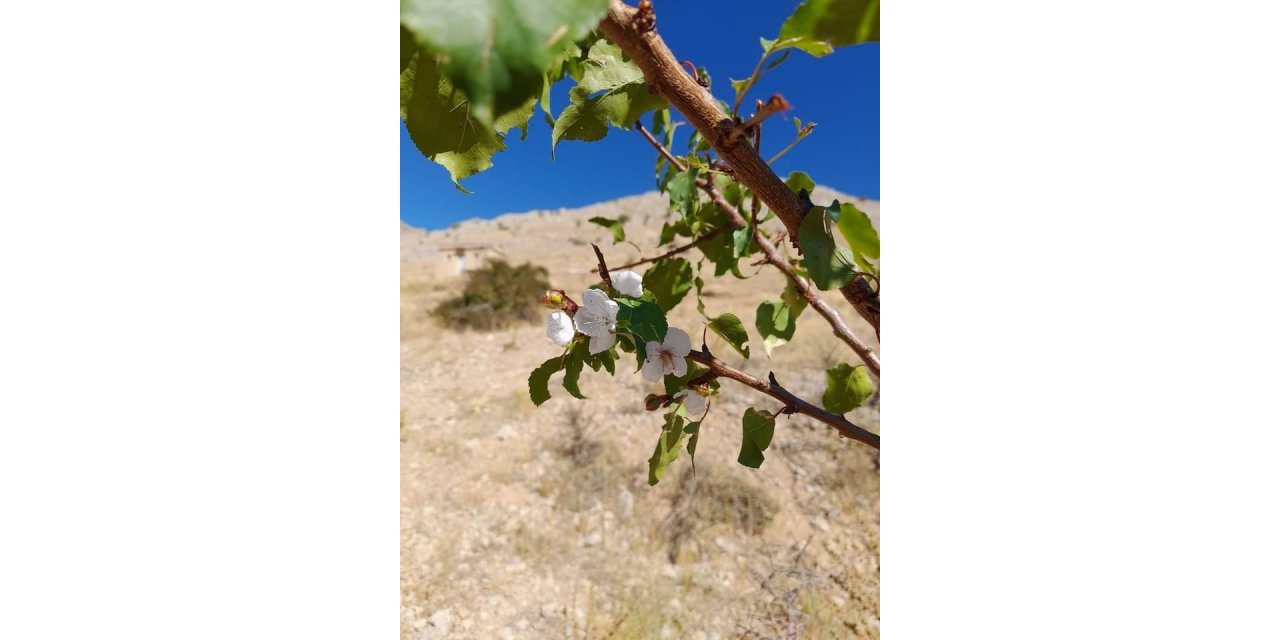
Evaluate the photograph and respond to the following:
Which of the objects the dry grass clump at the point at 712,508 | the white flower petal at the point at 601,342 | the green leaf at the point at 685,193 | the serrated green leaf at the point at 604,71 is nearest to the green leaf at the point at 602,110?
the serrated green leaf at the point at 604,71

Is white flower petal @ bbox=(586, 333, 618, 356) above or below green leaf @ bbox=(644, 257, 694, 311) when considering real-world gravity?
below

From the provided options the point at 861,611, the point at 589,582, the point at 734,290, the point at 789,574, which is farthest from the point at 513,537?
the point at 734,290

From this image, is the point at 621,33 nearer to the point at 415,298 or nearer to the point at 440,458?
the point at 440,458

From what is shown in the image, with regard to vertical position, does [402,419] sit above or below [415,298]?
below

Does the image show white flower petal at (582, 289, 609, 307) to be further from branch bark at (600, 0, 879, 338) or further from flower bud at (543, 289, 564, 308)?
branch bark at (600, 0, 879, 338)

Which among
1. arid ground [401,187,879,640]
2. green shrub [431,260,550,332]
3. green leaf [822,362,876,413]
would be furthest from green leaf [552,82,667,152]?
green shrub [431,260,550,332]

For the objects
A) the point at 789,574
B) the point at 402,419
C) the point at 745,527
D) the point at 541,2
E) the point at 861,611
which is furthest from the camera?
the point at 402,419

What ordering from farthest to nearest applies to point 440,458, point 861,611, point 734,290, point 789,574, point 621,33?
point 734,290 < point 440,458 < point 789,574 < point 861,611 < point 621,33
